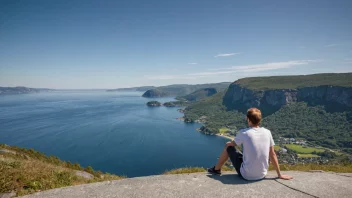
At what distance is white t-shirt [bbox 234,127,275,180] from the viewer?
17.1ft

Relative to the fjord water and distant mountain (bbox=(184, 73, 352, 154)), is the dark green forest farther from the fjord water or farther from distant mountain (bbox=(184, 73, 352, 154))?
the fjord water

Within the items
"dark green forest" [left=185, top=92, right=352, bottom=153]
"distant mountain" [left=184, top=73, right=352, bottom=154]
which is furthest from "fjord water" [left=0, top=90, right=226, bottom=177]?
"dark green forest" [left=185, top=92, right=352, bottom=153]

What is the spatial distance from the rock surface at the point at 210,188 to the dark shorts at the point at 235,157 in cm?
31

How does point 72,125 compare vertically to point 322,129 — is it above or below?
above

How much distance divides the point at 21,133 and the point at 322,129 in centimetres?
18525

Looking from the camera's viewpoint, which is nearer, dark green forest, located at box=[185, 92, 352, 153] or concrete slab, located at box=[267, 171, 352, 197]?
concrete slab, located at box=[267, 171, 352, 197]

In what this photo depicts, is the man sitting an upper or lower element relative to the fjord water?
upper

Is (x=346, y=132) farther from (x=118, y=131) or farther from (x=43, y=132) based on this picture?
(x=43, y=132)

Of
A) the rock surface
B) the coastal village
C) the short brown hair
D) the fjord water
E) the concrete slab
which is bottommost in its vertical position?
the coastal village

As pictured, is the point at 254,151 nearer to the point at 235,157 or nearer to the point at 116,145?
the point at 235,157

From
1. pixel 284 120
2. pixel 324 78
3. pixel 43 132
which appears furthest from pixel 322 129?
pixel 43 132

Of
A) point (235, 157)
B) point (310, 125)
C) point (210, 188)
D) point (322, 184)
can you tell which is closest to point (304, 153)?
point (310, 125)

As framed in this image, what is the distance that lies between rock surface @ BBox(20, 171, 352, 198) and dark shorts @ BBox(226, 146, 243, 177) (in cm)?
31

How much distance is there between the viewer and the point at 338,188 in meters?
5.30
